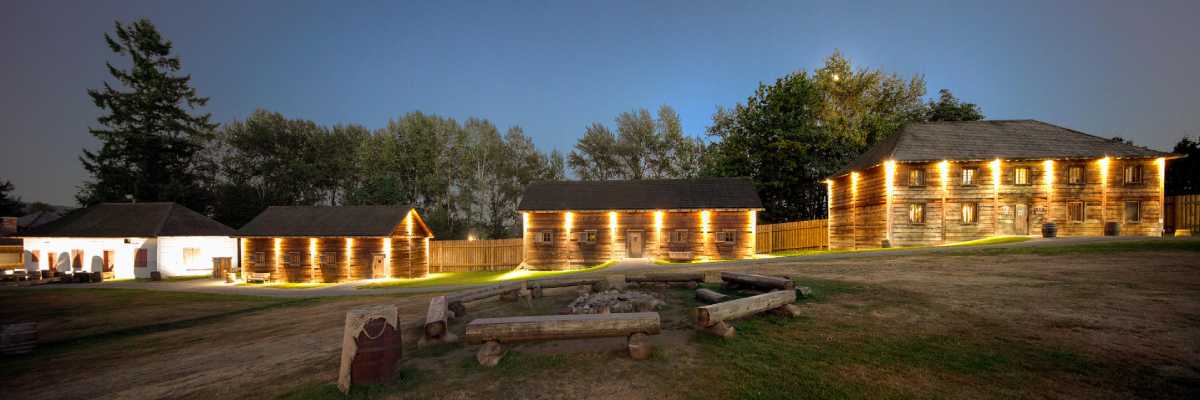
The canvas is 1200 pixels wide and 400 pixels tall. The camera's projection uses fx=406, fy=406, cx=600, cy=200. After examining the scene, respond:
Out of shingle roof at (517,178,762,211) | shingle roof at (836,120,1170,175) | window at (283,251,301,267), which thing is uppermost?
shingle roof at (836,120,1170,175)

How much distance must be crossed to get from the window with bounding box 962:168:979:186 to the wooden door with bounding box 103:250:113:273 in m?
57.7

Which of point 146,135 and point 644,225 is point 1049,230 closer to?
point 644,225

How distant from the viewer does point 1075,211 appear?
24.2 meters

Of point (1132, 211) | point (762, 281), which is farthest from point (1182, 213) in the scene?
point (762, 281)

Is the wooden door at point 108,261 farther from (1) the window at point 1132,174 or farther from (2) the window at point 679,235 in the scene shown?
(1) the window at point 1132,174

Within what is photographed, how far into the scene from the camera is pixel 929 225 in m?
24.8

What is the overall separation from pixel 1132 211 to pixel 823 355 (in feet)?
108

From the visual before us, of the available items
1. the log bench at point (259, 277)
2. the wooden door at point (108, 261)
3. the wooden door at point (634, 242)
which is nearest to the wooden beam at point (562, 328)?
the wooden door at point (634, 242)

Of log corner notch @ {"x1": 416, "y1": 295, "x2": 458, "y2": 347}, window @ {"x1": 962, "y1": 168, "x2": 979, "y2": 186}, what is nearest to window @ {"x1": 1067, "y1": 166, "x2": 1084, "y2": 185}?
window @ {"x1": 962, "y1": 168, "x2": 979, "y2": 186}

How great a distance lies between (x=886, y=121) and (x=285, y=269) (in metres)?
48.9

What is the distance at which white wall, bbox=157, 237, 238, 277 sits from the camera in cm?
2941

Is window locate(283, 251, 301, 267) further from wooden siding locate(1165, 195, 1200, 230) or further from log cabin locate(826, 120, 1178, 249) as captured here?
wooden siding locate(1165, 195, 1200, 230)

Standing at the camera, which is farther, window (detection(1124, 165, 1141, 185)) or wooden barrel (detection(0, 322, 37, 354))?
window (detection(1124, 165, 1141, 185))

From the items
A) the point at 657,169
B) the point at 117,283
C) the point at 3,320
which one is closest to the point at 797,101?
the point at 657,169
